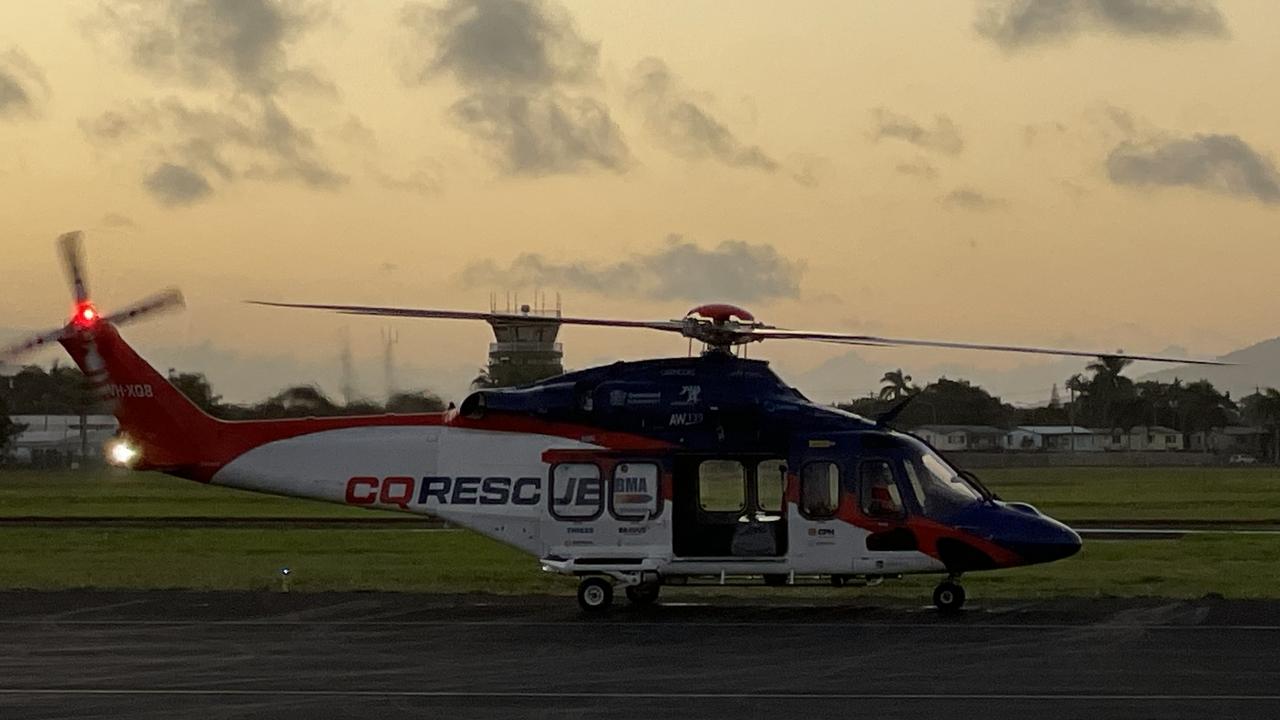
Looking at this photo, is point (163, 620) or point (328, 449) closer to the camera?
point (163, 620)

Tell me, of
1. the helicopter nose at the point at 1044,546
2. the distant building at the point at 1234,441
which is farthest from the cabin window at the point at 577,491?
the distant building at the point at 1234,441

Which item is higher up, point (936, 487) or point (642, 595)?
point (936, 487)

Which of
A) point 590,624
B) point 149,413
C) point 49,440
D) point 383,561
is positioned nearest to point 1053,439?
point 49,440

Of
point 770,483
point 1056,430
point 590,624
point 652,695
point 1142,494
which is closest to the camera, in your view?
point 652,695

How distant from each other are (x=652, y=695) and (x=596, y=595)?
7466 millimetres

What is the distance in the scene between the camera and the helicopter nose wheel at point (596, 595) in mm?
23219

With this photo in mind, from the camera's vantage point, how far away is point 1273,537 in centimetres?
4019

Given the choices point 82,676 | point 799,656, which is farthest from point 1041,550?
point 82,676

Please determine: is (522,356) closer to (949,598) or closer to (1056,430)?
(949,598)

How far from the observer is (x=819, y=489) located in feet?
75.8

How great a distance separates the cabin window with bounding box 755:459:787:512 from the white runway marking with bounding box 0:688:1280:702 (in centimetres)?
749

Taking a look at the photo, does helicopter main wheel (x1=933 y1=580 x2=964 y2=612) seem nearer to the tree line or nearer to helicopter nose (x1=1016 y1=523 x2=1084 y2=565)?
helicopter nose (x1=1016 y1=523 x2=1084 y2=565)

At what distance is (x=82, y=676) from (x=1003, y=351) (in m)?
11.3

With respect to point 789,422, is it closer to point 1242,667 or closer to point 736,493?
point 736,493
